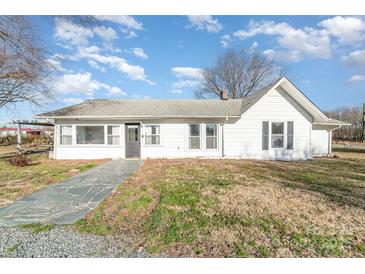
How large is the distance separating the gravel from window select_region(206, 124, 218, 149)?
10.3m

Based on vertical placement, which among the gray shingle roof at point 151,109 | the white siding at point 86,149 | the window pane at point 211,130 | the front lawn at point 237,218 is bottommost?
the front lawn at point 237,218

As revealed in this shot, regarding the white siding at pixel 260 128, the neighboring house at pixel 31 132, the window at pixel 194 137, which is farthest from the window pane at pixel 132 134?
the neighboring house at pixel 31 132

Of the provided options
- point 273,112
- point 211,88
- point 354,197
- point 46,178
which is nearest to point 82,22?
point 46,178

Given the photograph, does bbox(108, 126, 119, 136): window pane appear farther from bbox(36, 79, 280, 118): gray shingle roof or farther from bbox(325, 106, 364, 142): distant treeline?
bbox(325, 106, 364, 142): distant treeline


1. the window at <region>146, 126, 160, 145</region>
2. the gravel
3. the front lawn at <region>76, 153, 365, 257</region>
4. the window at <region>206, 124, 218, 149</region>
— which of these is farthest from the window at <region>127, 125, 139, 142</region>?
the gravel

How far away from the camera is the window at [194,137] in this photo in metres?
13.0

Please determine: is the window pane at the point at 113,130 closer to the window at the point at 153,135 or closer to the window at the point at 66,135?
the window at the point at 153,135

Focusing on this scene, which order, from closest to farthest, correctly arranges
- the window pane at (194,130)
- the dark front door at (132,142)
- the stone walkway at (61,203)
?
the stone walkway at (61,203) → the dark front door at (132,142) → the window pane at (194,130)

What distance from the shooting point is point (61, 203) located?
500 cm

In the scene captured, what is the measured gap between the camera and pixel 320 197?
5.36 m

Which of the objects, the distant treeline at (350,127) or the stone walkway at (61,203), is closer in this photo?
the stone walkway at (61,203)

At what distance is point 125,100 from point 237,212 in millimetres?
13878

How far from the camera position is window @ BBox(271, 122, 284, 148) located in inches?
511

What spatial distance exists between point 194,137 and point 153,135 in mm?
2689
